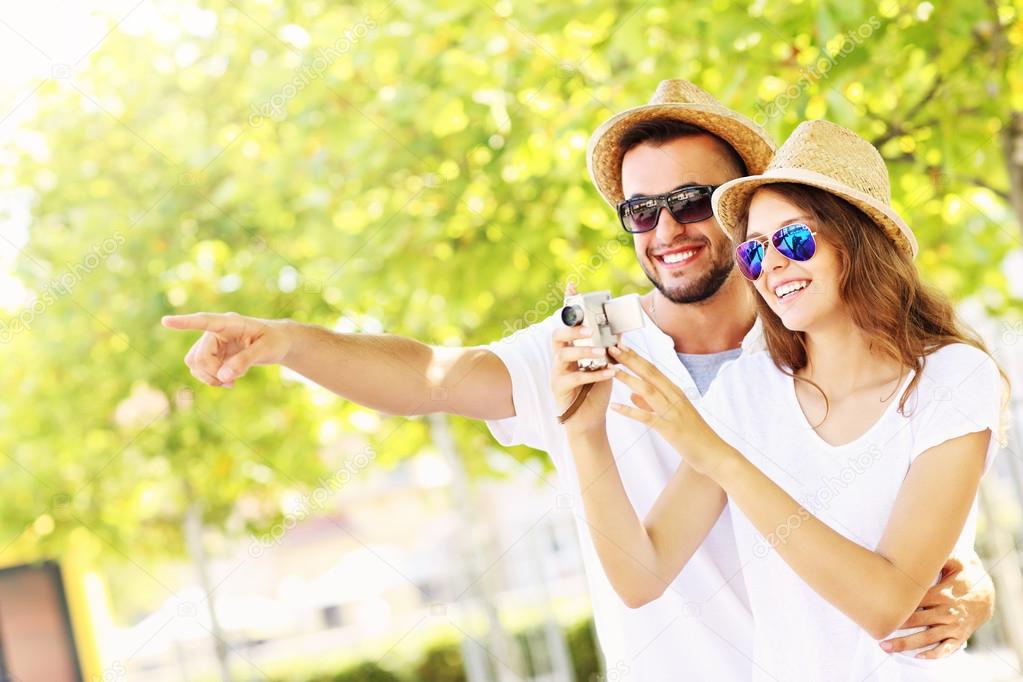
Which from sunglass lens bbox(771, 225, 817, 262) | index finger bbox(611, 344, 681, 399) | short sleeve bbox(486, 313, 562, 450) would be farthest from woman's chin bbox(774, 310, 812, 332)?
short sleeve bbox(486, 313, 562, 450)

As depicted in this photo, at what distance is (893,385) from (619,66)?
11.0ft

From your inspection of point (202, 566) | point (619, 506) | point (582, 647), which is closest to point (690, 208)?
point (619, 506)

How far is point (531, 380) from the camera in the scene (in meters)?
3.07

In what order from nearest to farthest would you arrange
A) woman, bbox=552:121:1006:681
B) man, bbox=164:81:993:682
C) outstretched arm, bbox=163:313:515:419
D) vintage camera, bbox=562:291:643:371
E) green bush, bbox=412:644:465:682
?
woman, bbox=552:121:1006:681, vintage camera, bbox=562:291:643:371, outstretched arm, bbox=163:313:515:419, man, bbox=164:81:993:682, green bush, bbox=412:644:465:682

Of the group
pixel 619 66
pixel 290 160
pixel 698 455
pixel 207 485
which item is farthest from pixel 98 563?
pixel 698 455

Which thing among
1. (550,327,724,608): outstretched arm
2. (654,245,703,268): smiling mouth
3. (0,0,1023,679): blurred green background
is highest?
(0,0,1023,679): blurred green background

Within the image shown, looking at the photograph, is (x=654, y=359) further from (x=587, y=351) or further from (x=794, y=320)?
(x=587, y=351)

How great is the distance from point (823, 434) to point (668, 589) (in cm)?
59

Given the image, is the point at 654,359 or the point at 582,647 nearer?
the point at 654,359

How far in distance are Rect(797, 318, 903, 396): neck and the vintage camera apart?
1.59 feet

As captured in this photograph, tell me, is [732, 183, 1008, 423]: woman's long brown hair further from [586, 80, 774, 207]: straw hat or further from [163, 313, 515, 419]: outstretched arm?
[163, 313, 515, 419]: outstretched arm

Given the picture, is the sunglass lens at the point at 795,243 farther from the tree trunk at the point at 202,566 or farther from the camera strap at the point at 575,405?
the tree trunk at the point at 202,566

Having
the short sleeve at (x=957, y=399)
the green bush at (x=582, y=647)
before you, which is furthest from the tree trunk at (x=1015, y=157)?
the green bush at (x=582, y=647)

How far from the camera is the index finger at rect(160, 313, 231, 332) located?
2492mm
